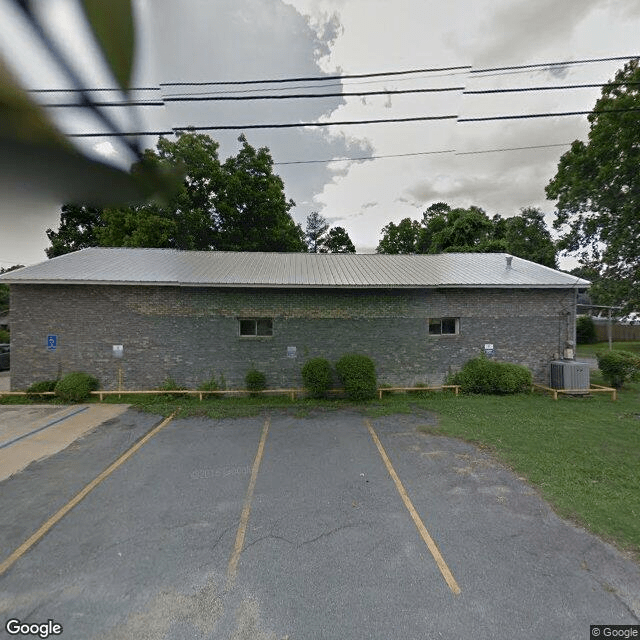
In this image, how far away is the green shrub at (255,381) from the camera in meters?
10.6

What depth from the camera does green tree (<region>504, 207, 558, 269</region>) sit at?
1475 inches

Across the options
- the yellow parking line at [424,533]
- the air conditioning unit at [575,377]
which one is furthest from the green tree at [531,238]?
the yellow parking line at [424,533]

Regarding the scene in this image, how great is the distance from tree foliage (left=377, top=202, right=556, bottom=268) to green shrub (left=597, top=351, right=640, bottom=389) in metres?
17.6

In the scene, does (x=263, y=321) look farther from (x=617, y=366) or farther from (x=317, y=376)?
(x=617, y=366)

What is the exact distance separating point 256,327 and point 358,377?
159 inches

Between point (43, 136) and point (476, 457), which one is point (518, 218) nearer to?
point (476, 457)

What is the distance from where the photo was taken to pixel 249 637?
262 cm

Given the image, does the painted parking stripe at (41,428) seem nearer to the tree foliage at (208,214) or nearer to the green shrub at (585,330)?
the tree foliage at (208,214)

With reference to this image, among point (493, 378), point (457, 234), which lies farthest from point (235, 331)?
point (457, 234)

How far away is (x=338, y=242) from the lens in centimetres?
4912

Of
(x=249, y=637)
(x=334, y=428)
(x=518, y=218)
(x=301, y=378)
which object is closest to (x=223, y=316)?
(x=301, y=378)

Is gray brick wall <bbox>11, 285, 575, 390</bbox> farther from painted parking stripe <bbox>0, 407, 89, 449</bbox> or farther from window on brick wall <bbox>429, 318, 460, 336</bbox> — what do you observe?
painted parking stripe <bbox>0, 407, 89, 449</bbox>

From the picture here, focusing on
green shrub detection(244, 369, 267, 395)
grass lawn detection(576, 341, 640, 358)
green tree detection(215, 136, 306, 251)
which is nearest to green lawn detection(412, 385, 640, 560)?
green shrub detection(244, 369, 267, 395)

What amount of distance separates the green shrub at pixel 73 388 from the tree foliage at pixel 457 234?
27.5 m
